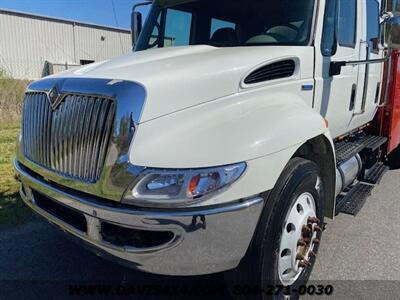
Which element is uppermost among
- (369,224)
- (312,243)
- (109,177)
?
(109,177)

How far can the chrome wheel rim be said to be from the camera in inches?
107

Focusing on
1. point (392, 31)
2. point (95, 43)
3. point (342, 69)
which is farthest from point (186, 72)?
point (95, 43)

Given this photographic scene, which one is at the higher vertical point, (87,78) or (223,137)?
(87,78)

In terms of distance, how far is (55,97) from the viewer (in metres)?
2.66

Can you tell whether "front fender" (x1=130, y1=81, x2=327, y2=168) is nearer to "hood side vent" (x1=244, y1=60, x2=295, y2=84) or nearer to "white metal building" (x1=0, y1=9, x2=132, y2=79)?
"hood side vent" (x1=244, y1=60, x2=295, y2=84)

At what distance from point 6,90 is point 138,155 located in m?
12.9

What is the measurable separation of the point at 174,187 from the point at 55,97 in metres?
1.08

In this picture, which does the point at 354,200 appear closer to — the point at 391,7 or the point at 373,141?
the point at 373,141

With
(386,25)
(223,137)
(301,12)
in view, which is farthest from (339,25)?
(223,137)

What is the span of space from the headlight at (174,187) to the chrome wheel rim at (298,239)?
72 centimetres

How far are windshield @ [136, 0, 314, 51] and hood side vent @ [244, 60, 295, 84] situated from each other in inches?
10.7

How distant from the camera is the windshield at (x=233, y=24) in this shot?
3.29 metres

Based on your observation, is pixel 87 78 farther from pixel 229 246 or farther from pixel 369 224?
pixel 369 224

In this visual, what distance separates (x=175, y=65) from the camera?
2.73 m
